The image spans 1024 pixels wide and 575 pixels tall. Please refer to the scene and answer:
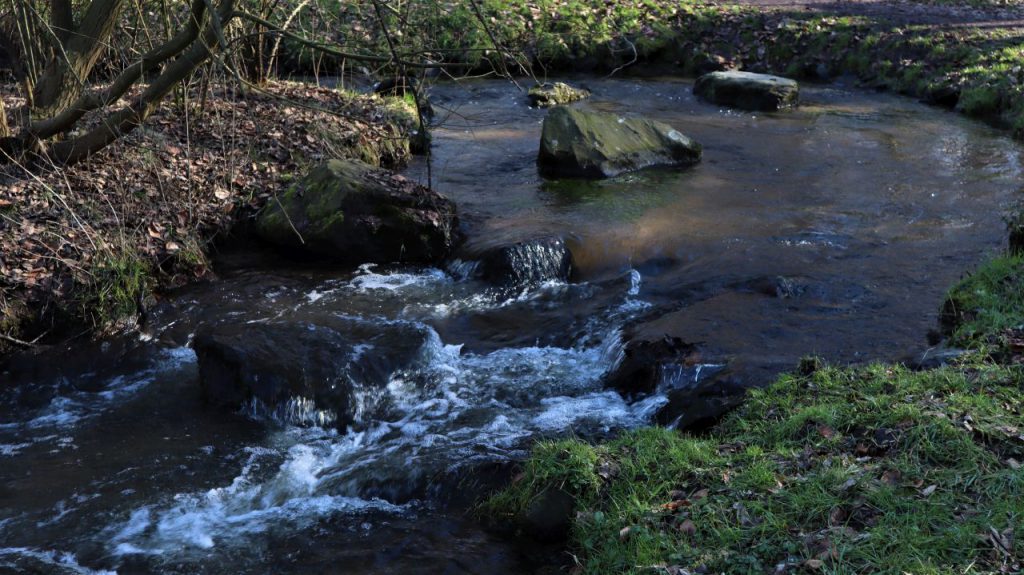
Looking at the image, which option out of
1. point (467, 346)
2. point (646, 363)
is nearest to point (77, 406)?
point (467, 346)

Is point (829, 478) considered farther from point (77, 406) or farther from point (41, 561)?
point (77, 406)

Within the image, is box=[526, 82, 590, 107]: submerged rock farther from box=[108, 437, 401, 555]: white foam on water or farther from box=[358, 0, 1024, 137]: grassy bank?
box=[108, 437, 401, 555]: white foam on water

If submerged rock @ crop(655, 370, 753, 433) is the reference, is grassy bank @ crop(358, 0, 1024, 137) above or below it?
above

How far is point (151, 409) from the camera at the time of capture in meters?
7.12

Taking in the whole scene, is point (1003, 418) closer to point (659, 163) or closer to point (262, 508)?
point (262, 508)

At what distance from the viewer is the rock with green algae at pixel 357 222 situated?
9656mm

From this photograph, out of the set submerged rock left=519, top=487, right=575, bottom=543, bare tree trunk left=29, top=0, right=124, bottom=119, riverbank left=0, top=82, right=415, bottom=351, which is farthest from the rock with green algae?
submerged rock left=519, top=487, right=575, bottom=543

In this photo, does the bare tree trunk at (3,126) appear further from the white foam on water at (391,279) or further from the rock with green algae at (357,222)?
the white foam on water at (391,279)

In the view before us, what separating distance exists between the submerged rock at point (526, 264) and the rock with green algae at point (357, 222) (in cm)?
74

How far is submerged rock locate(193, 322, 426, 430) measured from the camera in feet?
23.0

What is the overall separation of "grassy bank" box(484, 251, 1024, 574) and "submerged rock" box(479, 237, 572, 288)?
3.31m

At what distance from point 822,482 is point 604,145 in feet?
25.9

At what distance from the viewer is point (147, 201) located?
9.31 metres

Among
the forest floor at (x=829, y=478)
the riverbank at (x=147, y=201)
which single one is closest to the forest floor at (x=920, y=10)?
the riverbank at (x=147, y=201)
